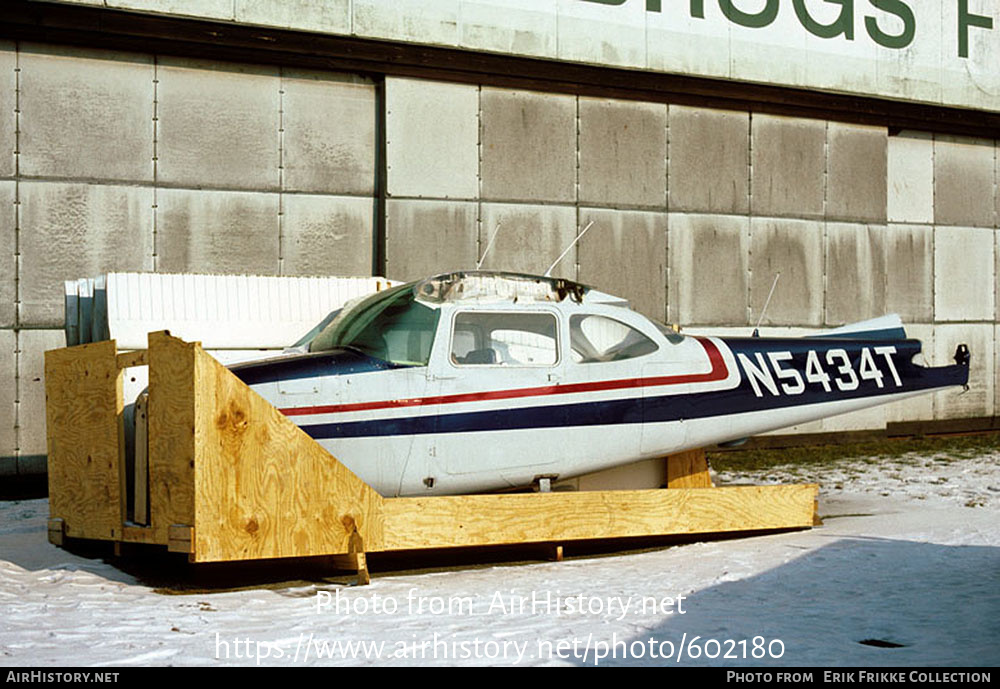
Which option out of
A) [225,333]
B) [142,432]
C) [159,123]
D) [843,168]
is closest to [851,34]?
[843,168]

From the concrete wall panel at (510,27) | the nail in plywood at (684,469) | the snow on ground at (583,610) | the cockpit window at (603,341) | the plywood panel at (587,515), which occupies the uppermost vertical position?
the concrete wall panel at (510,27)

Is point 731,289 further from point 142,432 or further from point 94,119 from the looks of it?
point 142,432

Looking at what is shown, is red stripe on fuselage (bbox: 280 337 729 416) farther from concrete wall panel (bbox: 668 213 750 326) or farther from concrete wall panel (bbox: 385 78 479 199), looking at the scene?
concrete wall panel (bbox: 668 213 750 326)

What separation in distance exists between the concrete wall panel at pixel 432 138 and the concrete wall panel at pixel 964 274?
827 cm

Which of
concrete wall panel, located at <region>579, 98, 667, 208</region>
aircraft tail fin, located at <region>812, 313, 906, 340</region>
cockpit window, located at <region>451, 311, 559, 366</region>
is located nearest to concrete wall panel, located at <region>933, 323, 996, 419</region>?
concrete wall panel, located at <region>579, 98, 667, 208</region>

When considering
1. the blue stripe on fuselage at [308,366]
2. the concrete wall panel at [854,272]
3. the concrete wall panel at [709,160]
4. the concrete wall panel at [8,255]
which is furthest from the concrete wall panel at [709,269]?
the concrete wall panel at [8,255]

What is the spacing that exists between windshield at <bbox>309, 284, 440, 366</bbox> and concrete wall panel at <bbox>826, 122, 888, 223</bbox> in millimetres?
9781

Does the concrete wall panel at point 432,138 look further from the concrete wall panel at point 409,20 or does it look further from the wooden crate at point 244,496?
the wooden crate at point 244,496

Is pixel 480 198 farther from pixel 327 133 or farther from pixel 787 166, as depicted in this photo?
pixel 787 166

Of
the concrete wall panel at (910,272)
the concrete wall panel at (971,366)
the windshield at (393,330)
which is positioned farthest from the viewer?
the concrete wall panel at (971,366)

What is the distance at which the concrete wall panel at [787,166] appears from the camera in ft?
51.0

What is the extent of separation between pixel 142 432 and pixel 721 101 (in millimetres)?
10434

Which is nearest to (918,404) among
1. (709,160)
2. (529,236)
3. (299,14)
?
(709,160)
